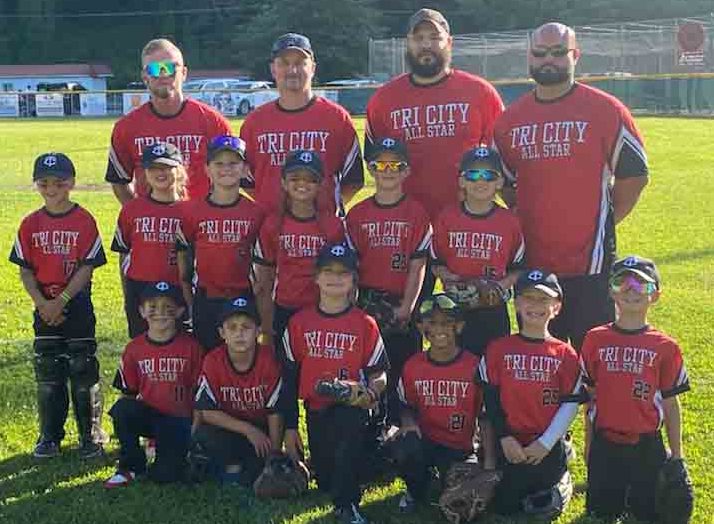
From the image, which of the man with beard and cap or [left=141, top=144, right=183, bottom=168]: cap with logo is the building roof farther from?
the man with beard and cap

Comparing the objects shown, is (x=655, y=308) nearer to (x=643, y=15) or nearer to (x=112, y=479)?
(x=112, y=479)

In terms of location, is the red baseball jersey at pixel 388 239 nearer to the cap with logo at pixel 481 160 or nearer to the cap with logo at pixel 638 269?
the cap with logo at pixel 481 160

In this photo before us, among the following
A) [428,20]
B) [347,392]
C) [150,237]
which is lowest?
[347,392]

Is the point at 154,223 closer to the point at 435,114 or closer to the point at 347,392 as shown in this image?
the point at 347,392

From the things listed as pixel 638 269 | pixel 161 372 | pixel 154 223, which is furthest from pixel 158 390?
pixel 638 269

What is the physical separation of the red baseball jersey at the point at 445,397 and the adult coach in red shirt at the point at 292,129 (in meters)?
1.22

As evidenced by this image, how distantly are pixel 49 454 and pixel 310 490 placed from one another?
5.41ft

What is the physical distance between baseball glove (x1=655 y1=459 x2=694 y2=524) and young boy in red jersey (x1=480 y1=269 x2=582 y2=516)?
0.49m

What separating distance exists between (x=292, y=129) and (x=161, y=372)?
5.26ft

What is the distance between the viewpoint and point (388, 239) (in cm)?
543

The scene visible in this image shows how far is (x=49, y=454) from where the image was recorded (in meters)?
5.72

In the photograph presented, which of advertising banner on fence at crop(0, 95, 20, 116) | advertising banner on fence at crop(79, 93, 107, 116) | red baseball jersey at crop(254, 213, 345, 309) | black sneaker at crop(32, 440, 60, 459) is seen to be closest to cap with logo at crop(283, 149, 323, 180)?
red baseball jersey at crop(254, 213, 345, 309)

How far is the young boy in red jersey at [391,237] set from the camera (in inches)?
212

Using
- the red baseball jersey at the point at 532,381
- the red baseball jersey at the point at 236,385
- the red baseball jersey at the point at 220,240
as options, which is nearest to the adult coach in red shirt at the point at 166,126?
the red baseball jersey at the point at 220,240
